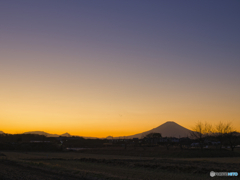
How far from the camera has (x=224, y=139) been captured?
98250 millimetres

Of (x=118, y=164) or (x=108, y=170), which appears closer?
(x=108, y=170)

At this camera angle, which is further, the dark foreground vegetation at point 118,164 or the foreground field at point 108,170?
the dark foreground vegetation at point 118,164

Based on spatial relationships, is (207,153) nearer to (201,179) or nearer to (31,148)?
(201,179)

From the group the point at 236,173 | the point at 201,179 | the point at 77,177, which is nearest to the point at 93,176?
the point at 77,177

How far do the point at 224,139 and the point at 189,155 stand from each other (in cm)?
4037

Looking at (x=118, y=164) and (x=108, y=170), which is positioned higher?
(x=108, y=170)

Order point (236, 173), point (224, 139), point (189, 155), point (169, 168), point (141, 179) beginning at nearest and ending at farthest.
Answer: point (141, 179), point (236, 173), point (169, 168), point (189, 155), point (224, 139)

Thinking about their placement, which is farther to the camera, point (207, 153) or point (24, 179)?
point (207, 153)

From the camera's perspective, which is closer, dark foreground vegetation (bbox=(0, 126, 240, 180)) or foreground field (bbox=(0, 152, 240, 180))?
foreground field (bbox=(0, 152, 240, 180))

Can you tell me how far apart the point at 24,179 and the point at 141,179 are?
11245 millimetres

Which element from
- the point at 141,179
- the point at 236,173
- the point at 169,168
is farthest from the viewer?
the point at 169,168

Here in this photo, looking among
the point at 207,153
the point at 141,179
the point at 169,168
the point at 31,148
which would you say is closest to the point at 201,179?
the point at 141,179

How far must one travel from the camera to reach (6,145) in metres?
104

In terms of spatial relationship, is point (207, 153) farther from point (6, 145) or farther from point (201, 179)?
point (6, 145)
